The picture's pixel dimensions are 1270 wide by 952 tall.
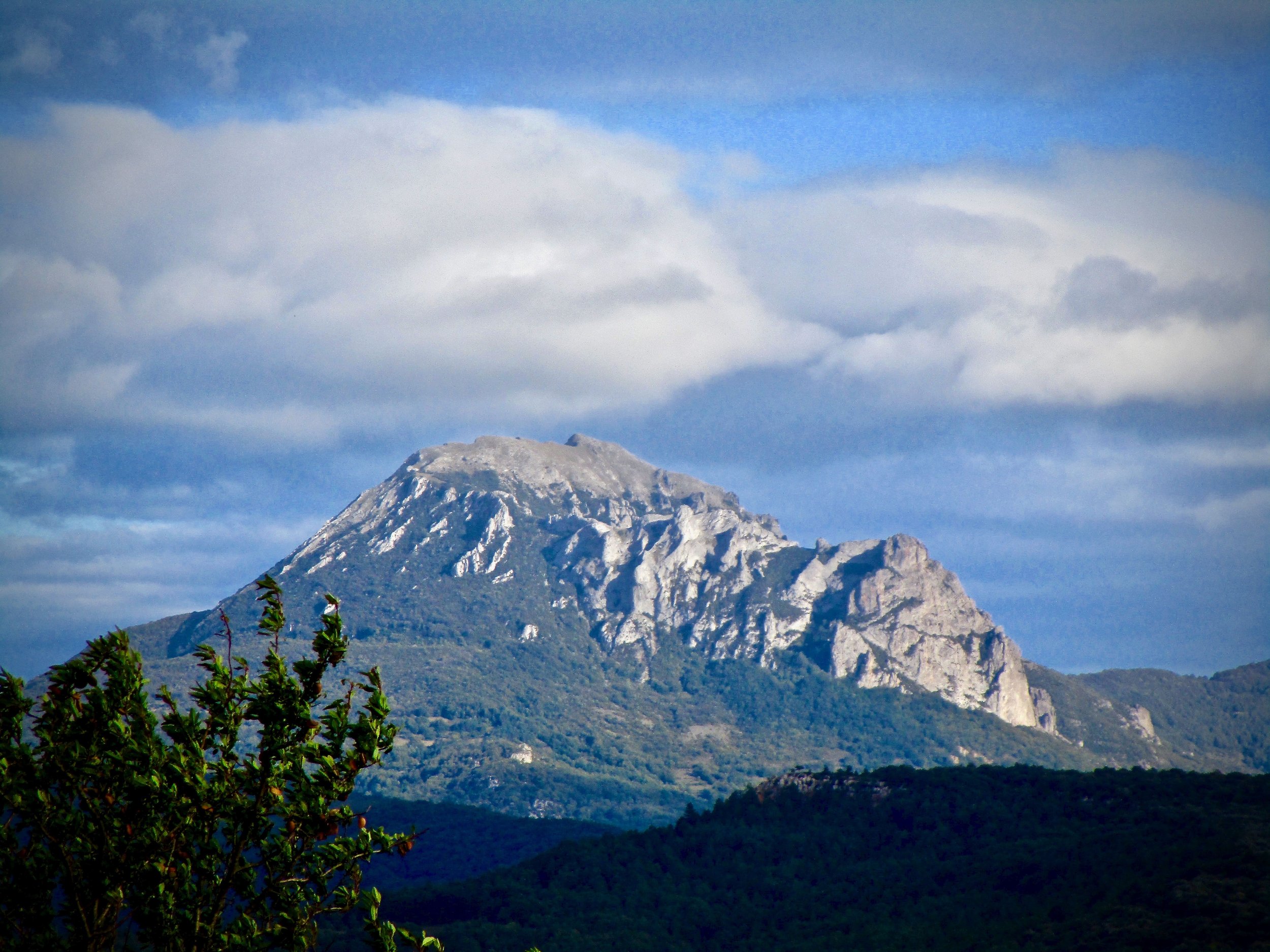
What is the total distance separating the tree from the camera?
3322cm

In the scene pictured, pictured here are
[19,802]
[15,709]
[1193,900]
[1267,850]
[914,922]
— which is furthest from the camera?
[914,922]

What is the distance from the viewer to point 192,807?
33.6 meters

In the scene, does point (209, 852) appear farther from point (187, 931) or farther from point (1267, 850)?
point (1267, 850)

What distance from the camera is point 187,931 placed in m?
34.2

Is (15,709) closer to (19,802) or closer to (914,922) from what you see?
(19,802)

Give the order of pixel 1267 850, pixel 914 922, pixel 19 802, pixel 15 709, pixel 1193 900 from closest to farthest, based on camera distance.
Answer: pixel 19 802
pixel 15 709
pixel 1193 900
pixel 1267 850
pixel 914 922

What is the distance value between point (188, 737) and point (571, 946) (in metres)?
170

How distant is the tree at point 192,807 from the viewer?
33.2 metres

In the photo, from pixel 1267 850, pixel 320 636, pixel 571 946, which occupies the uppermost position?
pixel 320 636

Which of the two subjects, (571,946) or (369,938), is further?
(571,946)

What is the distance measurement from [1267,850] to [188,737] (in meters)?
176

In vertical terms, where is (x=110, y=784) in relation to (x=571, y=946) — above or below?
above

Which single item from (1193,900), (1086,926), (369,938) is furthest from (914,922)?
(369,938)

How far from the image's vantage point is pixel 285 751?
3369 centimetres
